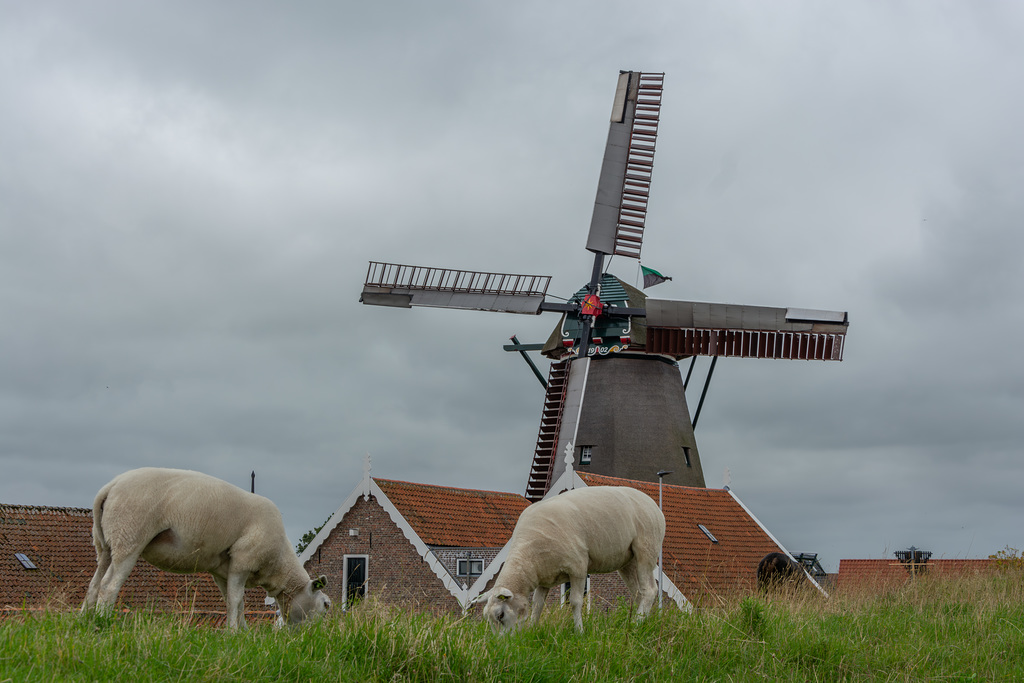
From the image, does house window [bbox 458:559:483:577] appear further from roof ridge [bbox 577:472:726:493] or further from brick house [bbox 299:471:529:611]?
roof ridge [bbox 577:472:726:493]

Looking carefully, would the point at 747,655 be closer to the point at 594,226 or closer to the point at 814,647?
the point at 814,647

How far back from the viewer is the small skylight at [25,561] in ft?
84.0

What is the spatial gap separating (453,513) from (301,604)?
17.9m

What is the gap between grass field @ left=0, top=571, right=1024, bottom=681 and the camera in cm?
670

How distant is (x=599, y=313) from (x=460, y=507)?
706 centimetres

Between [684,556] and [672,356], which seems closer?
[684,556]

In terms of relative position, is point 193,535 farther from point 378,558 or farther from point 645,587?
point 378,558

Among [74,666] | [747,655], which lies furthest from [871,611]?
[74,666]

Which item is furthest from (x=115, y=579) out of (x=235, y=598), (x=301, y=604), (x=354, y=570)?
(x=354, y=570)

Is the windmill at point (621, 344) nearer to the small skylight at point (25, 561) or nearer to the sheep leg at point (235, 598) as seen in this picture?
the small skylight at point (25, 561)

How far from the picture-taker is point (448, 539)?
82.3ft

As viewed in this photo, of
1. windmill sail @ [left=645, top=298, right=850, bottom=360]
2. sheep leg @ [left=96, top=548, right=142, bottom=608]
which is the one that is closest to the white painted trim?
windmill sail @ [left=645, top=298, right=850, bottom=360]

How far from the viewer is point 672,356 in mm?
29109

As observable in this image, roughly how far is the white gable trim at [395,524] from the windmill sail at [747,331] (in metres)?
9.25
